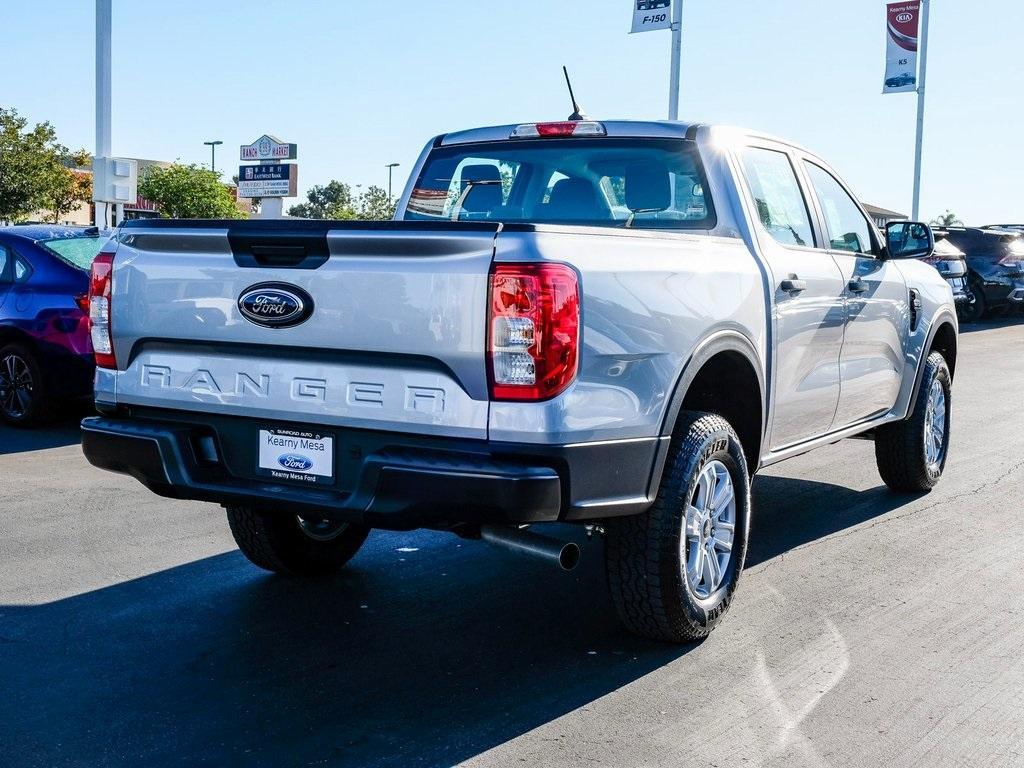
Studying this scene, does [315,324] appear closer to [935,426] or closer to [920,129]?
[935,426]

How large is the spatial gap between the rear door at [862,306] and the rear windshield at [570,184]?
1.08 metres

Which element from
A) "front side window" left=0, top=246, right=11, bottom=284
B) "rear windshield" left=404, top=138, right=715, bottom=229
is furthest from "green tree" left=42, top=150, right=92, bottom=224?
"rear windshield" left=404, top=138, right=715, bottom=229

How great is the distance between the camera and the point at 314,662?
14.0 feet

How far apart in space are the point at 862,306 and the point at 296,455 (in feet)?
10.7

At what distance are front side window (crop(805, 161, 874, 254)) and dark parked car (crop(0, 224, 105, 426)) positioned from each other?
5656mm

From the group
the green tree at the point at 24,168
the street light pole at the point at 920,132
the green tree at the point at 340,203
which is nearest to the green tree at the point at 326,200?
the green tree at the point at 340,203

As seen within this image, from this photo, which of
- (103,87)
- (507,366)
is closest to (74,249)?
(507,366)

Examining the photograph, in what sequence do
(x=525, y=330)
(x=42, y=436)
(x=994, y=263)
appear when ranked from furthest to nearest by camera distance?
(x=994, y=263)
(x=42, y=436)
(x=525, y=330)

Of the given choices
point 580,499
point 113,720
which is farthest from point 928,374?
point 113,720

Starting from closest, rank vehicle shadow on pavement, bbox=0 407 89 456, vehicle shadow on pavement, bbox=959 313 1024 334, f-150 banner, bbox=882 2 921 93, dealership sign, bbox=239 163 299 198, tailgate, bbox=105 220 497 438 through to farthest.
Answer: tailgate, bbox=105 220 497 438
vehicle shadow on pavement, bbox=0 407 89 456
vehicle shadow on pavement, bbox=959 313 1024 334
dealership sign, bbox=239 163 299 198
f-150 banner, bbox=882 2 921 93

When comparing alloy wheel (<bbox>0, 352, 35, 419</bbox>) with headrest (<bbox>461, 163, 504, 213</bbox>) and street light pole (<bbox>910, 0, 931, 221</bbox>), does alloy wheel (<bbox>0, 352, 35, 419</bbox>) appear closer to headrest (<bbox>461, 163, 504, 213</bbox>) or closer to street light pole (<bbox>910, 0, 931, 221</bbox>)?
headrest (<bbox>461, 163, 504, 213</bbox>)

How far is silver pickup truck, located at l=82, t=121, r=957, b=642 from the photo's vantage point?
366 cm

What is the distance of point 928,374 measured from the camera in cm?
706

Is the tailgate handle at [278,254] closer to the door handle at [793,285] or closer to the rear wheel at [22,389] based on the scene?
the door handle at [793,285]
